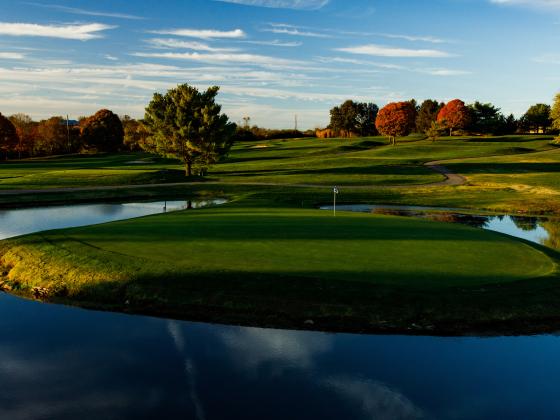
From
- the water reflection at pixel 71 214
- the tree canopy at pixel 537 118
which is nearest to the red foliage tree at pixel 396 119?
the tree canopy at pixel 537 118

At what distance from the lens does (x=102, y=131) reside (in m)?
133

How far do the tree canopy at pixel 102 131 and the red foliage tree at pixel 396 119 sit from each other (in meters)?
72.8

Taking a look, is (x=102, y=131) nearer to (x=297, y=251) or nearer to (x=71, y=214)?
(x=71, y=214)

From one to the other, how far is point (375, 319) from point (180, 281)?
25.4ft

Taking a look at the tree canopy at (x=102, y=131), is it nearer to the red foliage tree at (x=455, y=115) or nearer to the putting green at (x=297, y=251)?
the red foliage tree at (x=455, y=115)

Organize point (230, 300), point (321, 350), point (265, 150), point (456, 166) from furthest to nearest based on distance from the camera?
point (265, 150), point (456, 166), point (230, 300), point (321, 350)

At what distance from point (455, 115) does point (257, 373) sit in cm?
16064

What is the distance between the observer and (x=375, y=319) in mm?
17359

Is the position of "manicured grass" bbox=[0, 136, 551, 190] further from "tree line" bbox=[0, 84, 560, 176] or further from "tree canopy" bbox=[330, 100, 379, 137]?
"tree canopy" bbox=[330, 100, 379, 137]

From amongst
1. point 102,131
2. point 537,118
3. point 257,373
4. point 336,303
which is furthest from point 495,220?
point 537,118

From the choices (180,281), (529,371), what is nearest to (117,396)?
(180,281)

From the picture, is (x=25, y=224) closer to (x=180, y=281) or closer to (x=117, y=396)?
(x=180, y=281)

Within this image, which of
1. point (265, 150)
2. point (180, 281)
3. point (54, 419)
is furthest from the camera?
point (265, 150)

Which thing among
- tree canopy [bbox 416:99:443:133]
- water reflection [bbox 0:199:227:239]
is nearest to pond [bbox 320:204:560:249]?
water reflection [bbox 0:199:227:239]
